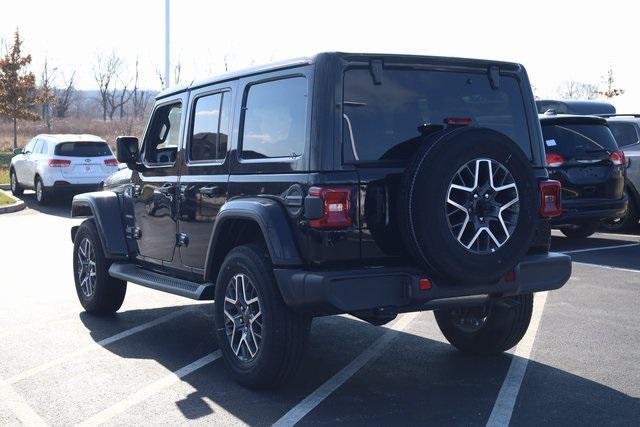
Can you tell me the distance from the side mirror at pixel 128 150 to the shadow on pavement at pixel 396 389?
1464mm

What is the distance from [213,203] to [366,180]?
1435mm

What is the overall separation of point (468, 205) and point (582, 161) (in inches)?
267

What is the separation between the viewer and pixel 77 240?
320 inches

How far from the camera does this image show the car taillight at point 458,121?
5.32 metres

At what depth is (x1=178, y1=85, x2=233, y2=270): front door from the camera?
20.0ft

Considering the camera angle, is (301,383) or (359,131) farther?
(301,383)

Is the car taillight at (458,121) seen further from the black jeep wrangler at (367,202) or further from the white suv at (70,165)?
the white suv at (70,165)

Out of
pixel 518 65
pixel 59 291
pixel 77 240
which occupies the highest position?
pixel 518 65

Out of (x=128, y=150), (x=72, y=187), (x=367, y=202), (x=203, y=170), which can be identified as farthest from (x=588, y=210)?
(x=72, y=187)

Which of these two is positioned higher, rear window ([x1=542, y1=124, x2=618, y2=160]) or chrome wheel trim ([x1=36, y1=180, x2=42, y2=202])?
rear window ([x1=542, y1=124, x2=618, y2=160])

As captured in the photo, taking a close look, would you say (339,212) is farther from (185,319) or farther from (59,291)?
(59,291)

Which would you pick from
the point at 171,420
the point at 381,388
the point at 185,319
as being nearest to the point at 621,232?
the point at 185,319

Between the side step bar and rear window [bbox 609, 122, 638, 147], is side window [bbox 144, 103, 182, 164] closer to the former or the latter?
the side step bar

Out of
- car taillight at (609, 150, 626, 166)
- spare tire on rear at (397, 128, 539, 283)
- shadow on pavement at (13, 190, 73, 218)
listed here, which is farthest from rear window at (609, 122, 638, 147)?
shadow on pavement at (13, 190, 73, 218)
